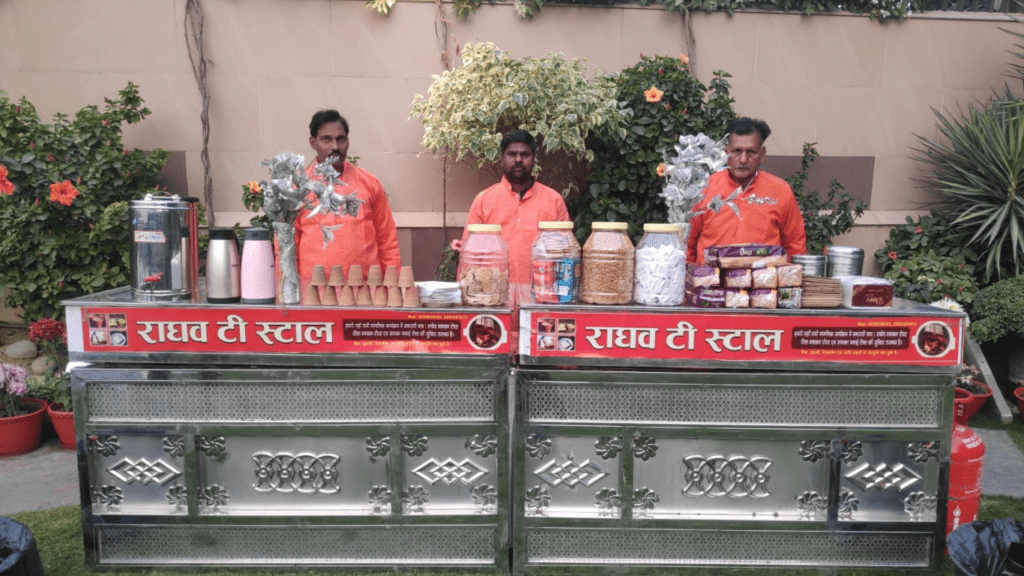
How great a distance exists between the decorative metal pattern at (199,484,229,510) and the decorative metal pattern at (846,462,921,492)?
2365 mm

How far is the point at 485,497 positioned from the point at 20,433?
3.02m

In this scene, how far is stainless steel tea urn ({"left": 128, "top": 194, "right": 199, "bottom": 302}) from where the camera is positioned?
93.4 inches

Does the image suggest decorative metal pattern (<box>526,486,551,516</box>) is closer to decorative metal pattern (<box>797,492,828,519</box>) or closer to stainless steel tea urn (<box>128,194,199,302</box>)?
decorative metal pattern (<box>797,492,828,519</box>)

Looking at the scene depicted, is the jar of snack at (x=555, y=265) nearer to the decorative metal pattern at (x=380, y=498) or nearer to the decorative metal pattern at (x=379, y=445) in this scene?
the decorative metal pattern at (x=379, y=445)

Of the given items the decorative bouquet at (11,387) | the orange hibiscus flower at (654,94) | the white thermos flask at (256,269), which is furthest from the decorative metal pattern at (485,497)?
the decorative bouquet at (11,387)

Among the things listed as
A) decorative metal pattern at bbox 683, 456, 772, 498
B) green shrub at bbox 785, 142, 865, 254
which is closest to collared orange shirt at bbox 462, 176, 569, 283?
decorative metal pattern at bbox 683, 456, 772, 498

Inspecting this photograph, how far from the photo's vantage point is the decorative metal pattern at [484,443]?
7.81ft

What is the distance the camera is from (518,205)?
345 centimetres

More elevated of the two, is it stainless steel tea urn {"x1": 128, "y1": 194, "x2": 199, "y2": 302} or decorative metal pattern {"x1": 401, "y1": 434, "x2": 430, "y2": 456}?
stainless steel tea urn {"x1": 128, "y1": 194, "x2": 199, "y2": 302}

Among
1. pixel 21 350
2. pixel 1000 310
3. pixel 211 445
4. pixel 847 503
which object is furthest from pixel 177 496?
pixel 1000 310

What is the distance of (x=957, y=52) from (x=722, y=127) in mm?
2261

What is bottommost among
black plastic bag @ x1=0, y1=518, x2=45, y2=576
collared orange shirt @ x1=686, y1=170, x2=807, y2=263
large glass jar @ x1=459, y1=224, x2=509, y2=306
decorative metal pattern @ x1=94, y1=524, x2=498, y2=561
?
decorative metal pattern @ x1=94, y1=524, x2=498, y2=561

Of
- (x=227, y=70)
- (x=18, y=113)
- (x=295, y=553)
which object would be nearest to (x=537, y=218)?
(x=295, y=553)

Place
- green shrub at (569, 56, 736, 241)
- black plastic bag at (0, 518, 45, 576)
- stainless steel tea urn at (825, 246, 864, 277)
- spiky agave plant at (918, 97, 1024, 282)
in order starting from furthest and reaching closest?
spiky agave plant at (918, 97, 1024, 282)
green shrub at (569, 56, 736, 241)
stainless steel tea urn at (825, 246, 864, 277)
black plastic bag at (0, 518, 45, 576)
